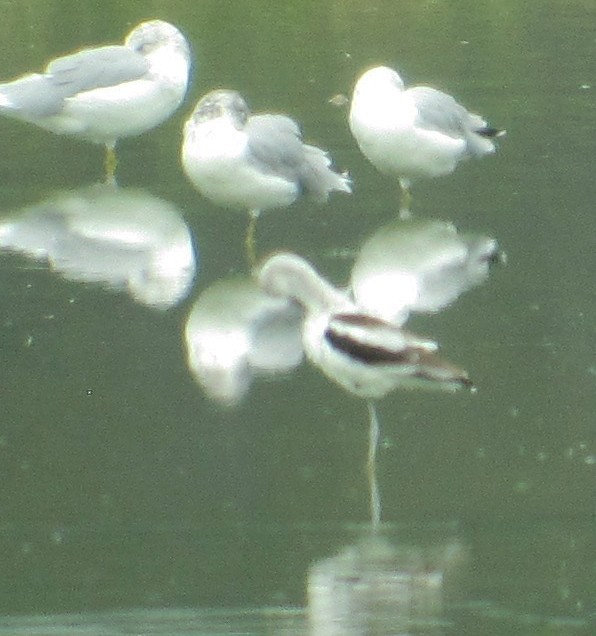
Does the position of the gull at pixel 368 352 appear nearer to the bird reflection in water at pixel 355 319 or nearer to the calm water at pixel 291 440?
the bird reflection in water at pixel 355 319

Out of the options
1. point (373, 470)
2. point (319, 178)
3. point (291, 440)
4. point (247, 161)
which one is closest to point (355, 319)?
point (373, 470)

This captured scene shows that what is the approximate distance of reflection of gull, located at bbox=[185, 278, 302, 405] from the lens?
8180 millimetres

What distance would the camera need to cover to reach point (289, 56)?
17.7 metres

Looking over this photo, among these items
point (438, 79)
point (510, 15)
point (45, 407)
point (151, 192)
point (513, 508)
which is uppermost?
point (513, 508)

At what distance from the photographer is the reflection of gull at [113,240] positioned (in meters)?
9.88

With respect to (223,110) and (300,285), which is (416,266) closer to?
(223,110)

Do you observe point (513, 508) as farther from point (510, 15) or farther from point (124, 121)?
point (510, 15)

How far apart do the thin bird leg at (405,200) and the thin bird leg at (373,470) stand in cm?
401

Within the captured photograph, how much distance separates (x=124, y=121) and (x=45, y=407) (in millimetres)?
4911

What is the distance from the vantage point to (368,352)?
6594 millimetres

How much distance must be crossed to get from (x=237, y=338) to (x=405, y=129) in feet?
9.76

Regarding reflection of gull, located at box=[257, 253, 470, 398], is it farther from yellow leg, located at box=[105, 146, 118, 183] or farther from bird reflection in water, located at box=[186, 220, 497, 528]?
yellow leg, located at box=[105, 146, 118, 183]

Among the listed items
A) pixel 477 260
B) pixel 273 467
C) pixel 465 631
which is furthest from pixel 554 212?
pixel 465 631

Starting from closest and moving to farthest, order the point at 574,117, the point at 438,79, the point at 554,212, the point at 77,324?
the point at 77,324 → the point at 554,212 → the point at 574,117 → the point at 438,79
